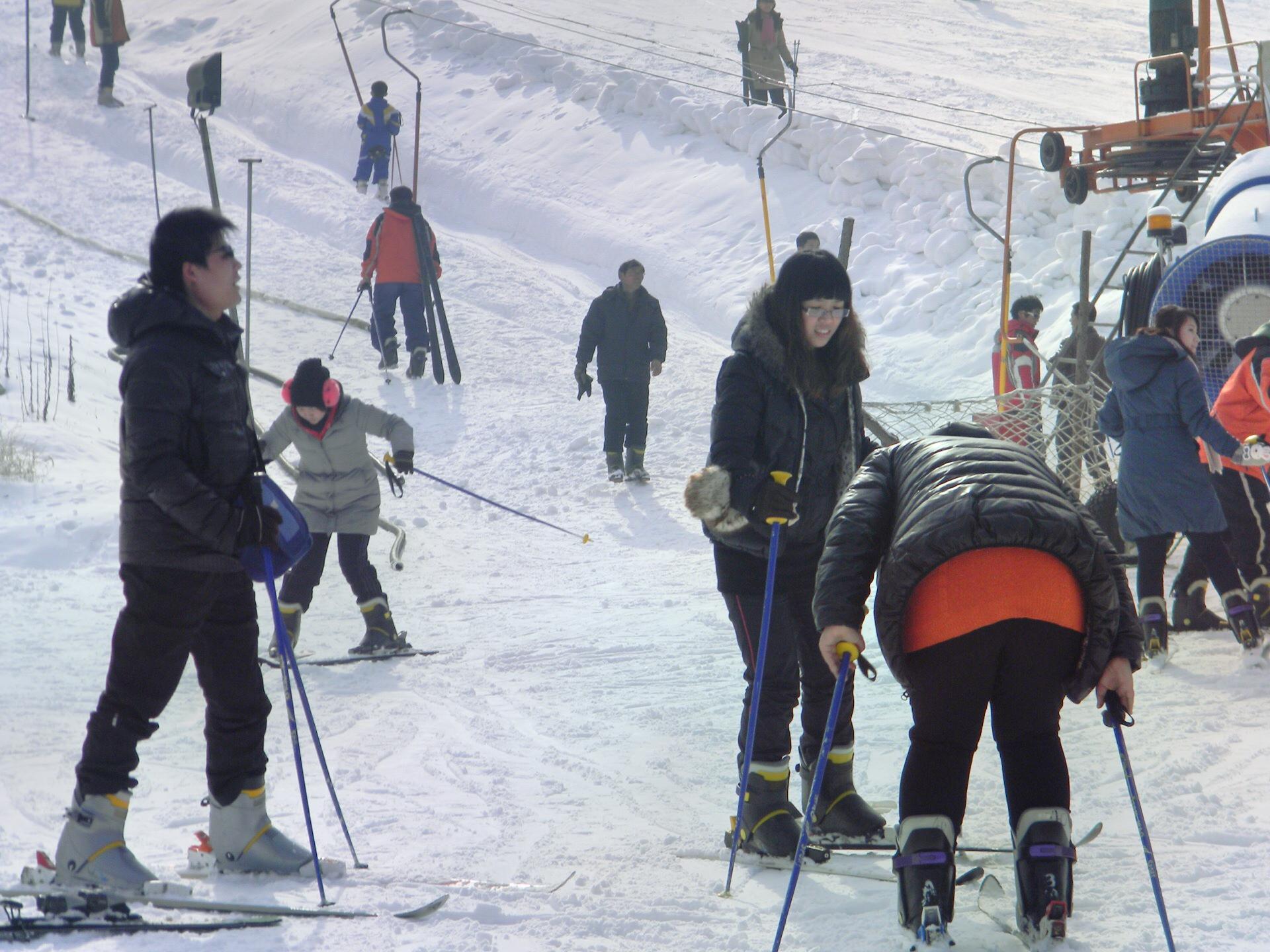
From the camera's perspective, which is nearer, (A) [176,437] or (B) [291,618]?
(A) [176,437]

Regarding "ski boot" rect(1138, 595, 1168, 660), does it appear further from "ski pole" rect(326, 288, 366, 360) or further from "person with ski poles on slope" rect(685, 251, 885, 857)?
"ski pole" rect(326, 288, 366, 360)

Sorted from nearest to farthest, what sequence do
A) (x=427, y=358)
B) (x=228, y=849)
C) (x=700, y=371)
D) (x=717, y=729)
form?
1. (x=228, y=849)
2. (x=717, y=729)
3. (x=700, y=371)
4. (x=427, y=358)

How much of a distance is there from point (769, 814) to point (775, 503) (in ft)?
2.87

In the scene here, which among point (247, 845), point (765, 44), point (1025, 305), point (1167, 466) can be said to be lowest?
point (247, 845)

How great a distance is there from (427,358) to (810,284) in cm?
971

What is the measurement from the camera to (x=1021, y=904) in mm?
2895

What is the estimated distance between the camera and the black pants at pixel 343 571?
6.23m

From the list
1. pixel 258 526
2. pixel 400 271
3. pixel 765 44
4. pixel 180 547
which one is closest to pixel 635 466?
pixel 400 271

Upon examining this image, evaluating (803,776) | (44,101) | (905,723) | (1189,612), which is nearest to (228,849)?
(803,776)

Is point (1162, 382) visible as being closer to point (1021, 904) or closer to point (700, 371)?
point (1021, 904)

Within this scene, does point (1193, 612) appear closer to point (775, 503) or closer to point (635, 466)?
point (775, 503)

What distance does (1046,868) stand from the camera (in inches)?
111

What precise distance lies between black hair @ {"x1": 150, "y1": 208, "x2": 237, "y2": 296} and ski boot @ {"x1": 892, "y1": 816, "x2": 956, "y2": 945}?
7.18 feet

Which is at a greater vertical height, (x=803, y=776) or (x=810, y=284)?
(x=810, y=284)
